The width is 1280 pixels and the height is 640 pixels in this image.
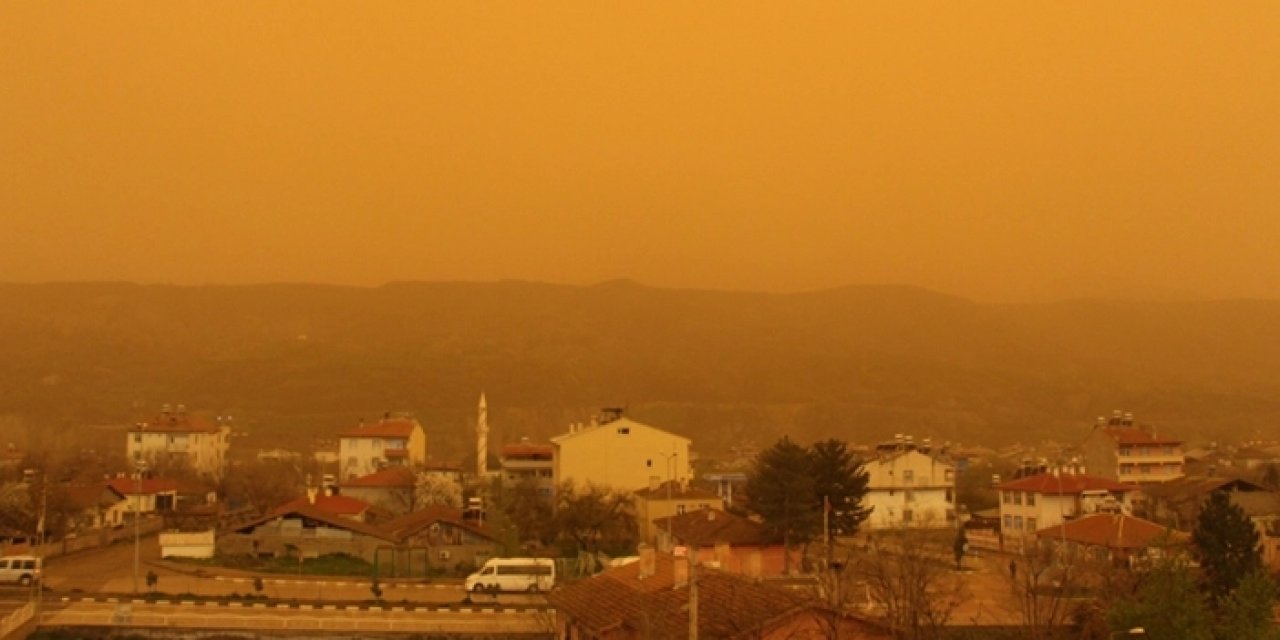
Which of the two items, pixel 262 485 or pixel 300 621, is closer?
pixel 300 621

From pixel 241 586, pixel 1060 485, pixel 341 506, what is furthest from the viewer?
pixel 341 506

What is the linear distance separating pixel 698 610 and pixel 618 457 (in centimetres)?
3467

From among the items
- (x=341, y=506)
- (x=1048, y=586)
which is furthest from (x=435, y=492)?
(x=1048, y=586)

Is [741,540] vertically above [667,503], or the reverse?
[667,503]

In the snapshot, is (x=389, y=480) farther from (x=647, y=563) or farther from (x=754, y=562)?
(x=647, y=563)

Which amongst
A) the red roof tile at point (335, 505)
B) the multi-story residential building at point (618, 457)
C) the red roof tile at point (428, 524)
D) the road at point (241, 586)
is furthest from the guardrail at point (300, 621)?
the multi-story residential building at point (618, 457)

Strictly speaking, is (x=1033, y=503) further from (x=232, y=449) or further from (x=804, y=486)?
(x=232, y=449)

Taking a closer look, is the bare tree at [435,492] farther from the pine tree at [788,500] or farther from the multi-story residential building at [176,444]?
the multi-story residential building at [176,444]

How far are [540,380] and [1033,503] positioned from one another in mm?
87165

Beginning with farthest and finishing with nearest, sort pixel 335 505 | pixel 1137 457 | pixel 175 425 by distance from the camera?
pixel 175 425 < pixel 1137 457 < pixel 335 505

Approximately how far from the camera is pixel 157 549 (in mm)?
38500

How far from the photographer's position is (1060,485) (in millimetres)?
39906

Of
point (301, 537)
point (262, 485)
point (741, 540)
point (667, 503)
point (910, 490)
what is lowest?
point (741, 540)

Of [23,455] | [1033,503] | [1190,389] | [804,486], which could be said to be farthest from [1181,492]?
[1190,389]
